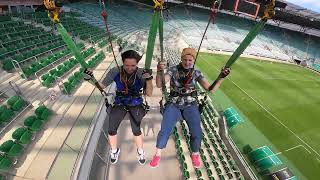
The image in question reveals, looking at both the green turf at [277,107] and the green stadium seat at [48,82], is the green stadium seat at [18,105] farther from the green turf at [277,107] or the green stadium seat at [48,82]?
the green turf at [277,107]

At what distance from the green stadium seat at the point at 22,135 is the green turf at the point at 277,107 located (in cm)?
1117

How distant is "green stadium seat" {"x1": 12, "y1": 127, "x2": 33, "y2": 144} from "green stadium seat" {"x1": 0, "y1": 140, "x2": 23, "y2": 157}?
0.79ft

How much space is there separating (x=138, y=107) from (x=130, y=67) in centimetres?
93

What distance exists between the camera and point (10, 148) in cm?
840

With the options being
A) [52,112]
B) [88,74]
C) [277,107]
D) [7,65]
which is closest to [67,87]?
Answer: [52,112]

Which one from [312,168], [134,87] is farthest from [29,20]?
[312,168]

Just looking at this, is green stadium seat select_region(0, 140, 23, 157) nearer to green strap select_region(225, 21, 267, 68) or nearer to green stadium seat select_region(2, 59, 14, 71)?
green stadium seat select_region(2, 59, 14, 71)

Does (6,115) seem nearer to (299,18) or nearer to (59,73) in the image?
(59,73)

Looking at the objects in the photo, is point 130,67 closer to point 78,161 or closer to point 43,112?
point 78,161

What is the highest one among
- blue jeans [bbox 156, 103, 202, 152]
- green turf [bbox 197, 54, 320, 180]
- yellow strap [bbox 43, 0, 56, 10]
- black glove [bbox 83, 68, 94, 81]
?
yellow strap [bbox 43, 0, 56, 10]

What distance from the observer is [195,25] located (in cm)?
4416

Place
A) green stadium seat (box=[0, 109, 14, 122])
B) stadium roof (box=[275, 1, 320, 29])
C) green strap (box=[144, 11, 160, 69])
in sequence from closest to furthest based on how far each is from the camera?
green strap (box=[144, 11, 160, 69]), green stadium seat (box=[0, 109, 14, 122]), stadium roof (box=[275, 1, 320, 29])

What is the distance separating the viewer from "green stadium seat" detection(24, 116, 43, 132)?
377 inches

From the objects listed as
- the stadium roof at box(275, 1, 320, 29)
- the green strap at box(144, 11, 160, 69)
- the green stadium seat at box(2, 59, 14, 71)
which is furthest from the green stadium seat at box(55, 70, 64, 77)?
the stadium roof at box(275, 1, 320, 29)
